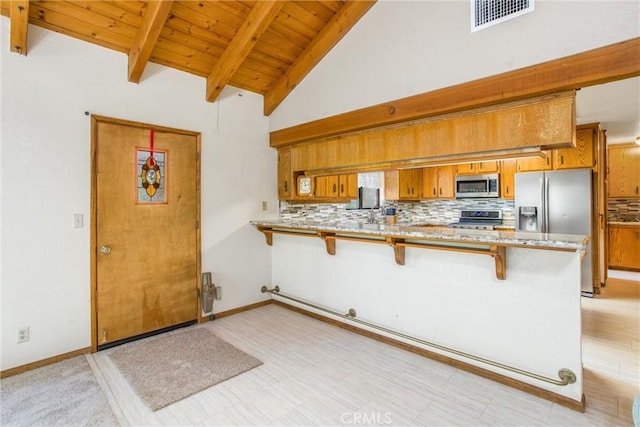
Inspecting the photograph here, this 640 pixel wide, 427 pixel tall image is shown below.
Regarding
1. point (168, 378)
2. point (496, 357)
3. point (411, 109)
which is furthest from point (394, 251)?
point (168, 378)

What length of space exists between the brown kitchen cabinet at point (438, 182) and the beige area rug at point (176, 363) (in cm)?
374

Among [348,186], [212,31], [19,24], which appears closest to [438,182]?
[348,186]

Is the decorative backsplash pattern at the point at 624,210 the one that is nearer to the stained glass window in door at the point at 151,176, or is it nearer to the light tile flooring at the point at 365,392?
the light tile flooring at the point at 365,392

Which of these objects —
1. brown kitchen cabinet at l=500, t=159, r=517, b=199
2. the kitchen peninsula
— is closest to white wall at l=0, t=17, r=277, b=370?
the kitchen peninsula

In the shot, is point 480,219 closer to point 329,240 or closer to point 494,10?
point 329,240

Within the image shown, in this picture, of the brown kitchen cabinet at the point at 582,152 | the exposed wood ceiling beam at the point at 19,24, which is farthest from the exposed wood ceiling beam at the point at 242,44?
the brown kitchen cabinet at the point at 582,152

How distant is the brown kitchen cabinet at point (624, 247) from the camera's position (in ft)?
18.1

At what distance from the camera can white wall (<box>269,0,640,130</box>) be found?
2.00 metres

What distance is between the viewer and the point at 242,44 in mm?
3037

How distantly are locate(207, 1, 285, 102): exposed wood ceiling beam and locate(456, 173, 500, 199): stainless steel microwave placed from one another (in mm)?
3557

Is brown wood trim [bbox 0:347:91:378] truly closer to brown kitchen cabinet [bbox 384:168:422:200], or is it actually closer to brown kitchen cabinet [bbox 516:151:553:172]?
brown kitchen cabinet [bbox 384:168:422:200]

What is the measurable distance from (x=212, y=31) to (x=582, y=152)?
4907mm

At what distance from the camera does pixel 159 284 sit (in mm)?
3266
